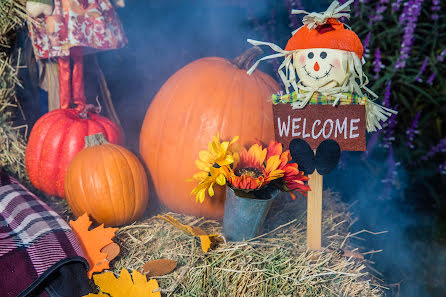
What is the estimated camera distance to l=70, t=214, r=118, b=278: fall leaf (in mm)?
1066

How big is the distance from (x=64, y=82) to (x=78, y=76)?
7cm

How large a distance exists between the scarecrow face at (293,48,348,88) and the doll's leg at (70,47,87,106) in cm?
107

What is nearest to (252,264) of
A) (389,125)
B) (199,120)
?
(199,120)

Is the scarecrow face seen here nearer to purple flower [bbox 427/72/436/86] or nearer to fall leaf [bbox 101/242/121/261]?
fall leaf [bbox 101/242/121/261]

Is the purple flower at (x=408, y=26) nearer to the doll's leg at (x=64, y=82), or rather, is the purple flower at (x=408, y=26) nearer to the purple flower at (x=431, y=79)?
the purple flower at (x=431, y=79)

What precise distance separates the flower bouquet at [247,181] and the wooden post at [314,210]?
0.07 feet

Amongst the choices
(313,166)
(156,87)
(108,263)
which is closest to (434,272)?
(313,166)

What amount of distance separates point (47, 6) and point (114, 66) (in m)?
0.48

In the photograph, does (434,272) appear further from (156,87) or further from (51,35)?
→ (51,35)

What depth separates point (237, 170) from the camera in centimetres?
115

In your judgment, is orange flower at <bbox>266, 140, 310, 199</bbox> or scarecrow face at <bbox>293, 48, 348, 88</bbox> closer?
scarecrow face at <bbox>293, 48, 348, 88</bbox>

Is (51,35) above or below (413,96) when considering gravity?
above

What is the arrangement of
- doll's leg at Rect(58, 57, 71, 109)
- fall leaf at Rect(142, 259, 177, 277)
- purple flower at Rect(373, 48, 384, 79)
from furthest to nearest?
1. purple flower at Rect(373, 48, 384, 79)
2. doll's leg at Rect(58, 57, 71, 109)
3. fall leaf at Rect(142, 259, 177, 277)

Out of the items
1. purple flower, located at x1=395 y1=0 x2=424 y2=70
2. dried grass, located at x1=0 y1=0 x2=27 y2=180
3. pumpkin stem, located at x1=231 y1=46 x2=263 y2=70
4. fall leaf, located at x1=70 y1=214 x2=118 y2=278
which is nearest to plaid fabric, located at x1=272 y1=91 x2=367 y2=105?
pumpkin stem, located at x1=231 y1=46 x2=263 y2=70
